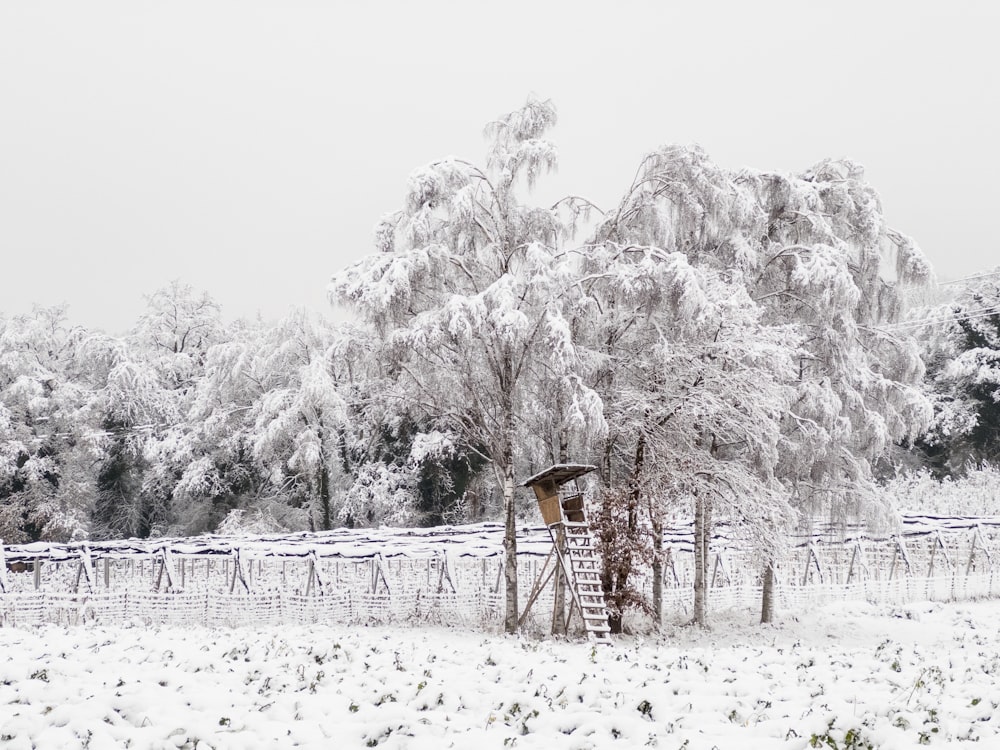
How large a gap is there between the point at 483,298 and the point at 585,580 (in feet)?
14.2

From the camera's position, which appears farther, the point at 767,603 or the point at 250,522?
the point at 250,522

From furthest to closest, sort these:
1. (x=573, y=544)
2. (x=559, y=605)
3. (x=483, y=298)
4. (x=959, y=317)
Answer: (x=959, y=317) < (x=559, y=605) < (x=483, y=298) < (x=573, y=544)

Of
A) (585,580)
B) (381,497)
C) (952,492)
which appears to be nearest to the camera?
(585,580)

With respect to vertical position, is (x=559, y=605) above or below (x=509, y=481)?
below

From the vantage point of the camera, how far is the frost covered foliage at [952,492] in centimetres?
2923

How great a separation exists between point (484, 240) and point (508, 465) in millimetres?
3748

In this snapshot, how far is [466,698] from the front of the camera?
6609mm

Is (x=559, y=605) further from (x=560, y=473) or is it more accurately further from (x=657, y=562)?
(x=560, y=473)

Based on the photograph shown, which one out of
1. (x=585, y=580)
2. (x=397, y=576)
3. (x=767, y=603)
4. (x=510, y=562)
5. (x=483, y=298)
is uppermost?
(x=483, y=298)

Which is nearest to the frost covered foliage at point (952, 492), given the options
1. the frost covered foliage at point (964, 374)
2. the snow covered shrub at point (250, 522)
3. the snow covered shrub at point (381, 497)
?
the frost covered foliage at point (964, 374)

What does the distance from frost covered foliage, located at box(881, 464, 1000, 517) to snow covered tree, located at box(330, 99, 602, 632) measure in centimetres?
1878

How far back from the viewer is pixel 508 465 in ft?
47.1

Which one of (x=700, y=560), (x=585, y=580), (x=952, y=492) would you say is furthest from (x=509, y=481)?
(x=952, y=492)

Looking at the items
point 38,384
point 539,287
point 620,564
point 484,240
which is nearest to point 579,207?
point 484,240
